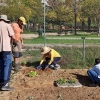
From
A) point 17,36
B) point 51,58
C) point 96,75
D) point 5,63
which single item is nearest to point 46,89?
point 5,63

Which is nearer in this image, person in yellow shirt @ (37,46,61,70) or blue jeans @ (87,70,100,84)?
blue jeans @ (87,70,100,84)

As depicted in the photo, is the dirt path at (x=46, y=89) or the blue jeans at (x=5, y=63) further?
the blue jeans at (x=5, y=63)

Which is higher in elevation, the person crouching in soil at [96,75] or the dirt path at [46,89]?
the person crouching in soil at [96,75]

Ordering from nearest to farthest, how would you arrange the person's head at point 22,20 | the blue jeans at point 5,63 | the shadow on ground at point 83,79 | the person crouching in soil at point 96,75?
the blue jeans at point 5,63 < the person crouching in soil at point 96,75 < the shadow on ground at point 83,79 < the person's head at point 22,20

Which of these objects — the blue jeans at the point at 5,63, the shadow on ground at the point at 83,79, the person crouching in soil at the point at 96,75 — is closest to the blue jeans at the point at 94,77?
the person crouching in soil at the point at 96,75

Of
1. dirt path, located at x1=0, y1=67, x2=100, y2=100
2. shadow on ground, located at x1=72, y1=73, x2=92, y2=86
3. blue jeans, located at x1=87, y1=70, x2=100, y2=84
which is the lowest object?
shadow on ground, located at x1=72, y1=73, x2=92, y2=86

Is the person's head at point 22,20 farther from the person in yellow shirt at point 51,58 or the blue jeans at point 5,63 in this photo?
the blue jeans at point 5,63

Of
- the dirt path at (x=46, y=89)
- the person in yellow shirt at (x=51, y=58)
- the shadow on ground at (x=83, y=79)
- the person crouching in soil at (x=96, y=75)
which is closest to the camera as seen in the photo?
the dirt path at (x=46, y=89)

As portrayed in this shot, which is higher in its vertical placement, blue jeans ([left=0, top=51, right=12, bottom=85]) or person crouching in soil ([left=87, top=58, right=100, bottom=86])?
blue jeans ([left=0, top=51, right=12, bottom=85])

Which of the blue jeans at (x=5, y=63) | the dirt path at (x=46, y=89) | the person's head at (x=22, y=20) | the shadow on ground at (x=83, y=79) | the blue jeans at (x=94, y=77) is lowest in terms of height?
the shadow on ground at (x=83, y=79)

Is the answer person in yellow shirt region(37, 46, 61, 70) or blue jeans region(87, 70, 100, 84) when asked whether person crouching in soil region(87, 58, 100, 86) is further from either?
person in yellow shirt region(37, 46, 61, 70)

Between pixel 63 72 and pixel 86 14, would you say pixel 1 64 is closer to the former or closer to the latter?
pixel 63 72

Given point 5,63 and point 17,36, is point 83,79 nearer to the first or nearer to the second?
point 17,36

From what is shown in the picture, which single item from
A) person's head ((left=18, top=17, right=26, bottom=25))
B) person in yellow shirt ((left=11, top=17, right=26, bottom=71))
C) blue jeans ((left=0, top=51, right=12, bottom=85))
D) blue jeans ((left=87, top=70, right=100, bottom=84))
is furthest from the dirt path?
person's head ((left=18, top=17, right=26, bottom=25))
